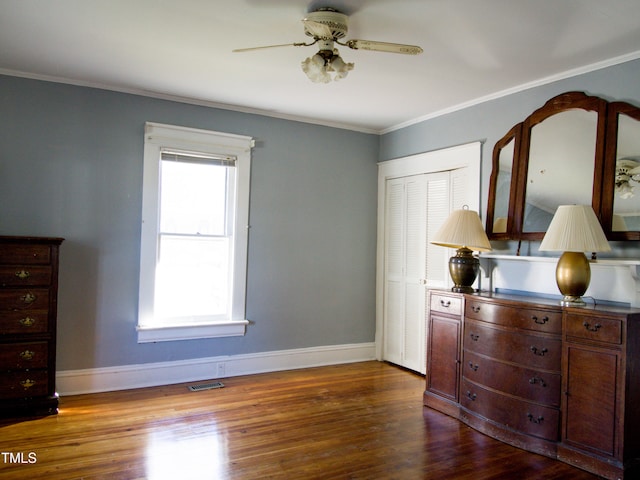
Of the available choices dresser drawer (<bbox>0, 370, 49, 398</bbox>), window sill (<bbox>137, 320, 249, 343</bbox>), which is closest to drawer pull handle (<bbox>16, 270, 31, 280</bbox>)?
dresser drawer (<bbox>0, 370, 49, 398</bbox>)

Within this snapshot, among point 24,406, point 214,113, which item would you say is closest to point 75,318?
point 24,406

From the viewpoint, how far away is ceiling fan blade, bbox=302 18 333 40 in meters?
2.44

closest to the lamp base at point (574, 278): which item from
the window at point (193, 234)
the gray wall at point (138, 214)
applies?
the gray wall at point (138, 214)

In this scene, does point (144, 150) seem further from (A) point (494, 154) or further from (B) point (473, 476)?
(B) point (473, 476)

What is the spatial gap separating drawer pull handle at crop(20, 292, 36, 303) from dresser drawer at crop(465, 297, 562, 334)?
310cm

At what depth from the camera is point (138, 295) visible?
3.93 metres

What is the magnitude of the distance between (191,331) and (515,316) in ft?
8.85

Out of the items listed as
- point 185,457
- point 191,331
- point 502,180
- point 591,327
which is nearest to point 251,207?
point 191,331

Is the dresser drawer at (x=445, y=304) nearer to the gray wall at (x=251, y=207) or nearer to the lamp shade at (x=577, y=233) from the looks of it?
A: the lamp shade at (x=577, y=233)

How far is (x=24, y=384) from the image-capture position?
3193mm

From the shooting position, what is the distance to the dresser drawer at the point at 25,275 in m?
3.17

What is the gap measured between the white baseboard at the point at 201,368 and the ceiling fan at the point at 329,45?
2796 mm

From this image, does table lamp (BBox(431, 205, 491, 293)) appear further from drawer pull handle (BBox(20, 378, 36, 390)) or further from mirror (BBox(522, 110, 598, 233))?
Result: drawer pull handle (BBox(20, 378, 36, 390))

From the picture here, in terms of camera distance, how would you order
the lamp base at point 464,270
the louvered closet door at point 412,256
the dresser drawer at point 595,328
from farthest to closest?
the louvered closet door at point 412,256 → the lamp base at point 464,270 → the dresser drawer at point 595,328
